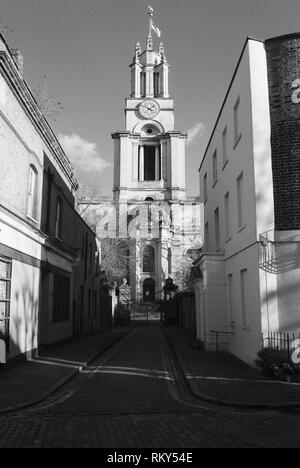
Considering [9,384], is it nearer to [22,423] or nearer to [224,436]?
[22,423]

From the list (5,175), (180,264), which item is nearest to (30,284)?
(5,175)

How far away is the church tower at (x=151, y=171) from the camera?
68.6 meters

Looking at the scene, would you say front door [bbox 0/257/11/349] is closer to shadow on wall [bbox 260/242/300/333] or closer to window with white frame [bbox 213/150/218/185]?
shadow on wall [bbox 260/242/300/333]

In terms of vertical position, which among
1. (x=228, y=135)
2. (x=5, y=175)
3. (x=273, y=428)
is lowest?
(x=273, y=428)

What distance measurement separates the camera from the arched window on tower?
6962cm

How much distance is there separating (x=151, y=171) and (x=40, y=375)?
6669 centimetres

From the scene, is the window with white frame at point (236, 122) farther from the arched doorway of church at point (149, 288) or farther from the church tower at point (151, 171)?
the arched doorway of church at point (149, 288)

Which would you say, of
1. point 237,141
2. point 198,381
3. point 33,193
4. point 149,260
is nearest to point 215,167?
point 237,141

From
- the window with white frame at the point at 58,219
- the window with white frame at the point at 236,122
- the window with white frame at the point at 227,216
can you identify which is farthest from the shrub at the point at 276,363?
the window with white frame at the point at 58,219

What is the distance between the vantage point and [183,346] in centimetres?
1903

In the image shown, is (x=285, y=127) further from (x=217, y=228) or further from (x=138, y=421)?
(x=138, y=421)

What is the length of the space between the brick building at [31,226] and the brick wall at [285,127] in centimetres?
706

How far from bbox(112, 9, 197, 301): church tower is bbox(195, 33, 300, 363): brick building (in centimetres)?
5114

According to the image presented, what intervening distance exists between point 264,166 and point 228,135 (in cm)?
394
